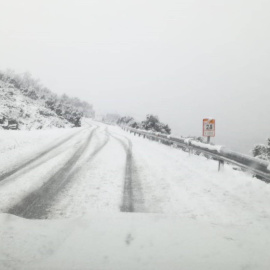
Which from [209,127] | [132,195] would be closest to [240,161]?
[132,195]

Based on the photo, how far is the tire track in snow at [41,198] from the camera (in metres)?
4.39

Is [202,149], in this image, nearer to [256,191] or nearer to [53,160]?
[256,191]

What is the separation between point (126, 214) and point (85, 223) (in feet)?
2.41

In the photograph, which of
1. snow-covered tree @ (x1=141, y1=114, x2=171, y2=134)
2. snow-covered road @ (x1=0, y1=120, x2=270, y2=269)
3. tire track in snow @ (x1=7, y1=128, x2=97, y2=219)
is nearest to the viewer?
snow-covered road @ (x1=0, y1=120, x2=270, y2=269)

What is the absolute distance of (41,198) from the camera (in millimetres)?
5164

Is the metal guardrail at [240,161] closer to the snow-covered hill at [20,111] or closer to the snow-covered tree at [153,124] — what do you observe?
the snow-covered hill at [20,111]

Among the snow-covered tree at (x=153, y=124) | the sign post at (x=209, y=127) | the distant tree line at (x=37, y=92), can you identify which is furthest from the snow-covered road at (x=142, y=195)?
the distant tree line at (x=37, y=92)

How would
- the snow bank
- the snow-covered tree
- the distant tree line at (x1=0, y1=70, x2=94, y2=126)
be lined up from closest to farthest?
the snow bank
the snow-covered tree
the distant tree line at (x1=0, y1=70, x2=94, y2=126)

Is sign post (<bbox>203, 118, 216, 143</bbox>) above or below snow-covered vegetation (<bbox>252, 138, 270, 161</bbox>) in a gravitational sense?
above

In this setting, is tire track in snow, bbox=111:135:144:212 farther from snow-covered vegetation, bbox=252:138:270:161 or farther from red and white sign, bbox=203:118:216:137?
snow-covered vegetation, bbox=252:138:270:161

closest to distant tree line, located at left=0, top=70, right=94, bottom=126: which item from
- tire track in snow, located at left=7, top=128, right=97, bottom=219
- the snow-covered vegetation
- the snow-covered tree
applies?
the snow-covered tree

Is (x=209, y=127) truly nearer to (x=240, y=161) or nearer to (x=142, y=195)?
(x=240, y=161)

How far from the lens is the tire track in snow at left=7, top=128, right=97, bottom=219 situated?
14.4ft

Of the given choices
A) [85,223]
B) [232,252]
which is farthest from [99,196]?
[232,252]
